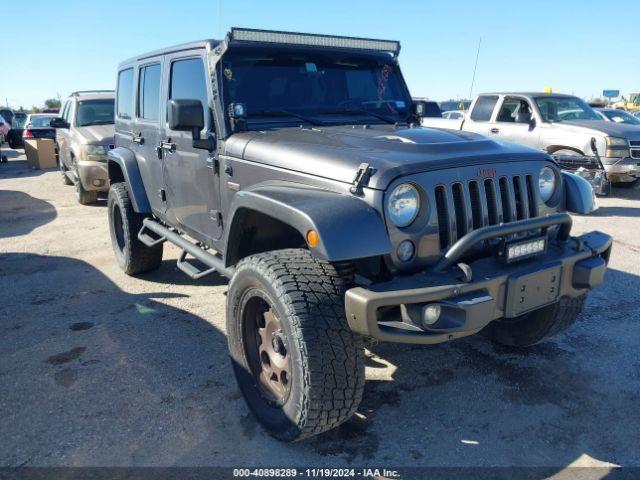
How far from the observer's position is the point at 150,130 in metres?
4.52

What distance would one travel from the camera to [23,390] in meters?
3.24

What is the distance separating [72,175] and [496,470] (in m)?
9.62

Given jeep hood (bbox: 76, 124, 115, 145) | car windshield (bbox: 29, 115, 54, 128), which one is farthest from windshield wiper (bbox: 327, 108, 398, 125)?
car windshield (bbox: 29, 115, 54, 128)

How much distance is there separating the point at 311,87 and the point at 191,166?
1.03 meters

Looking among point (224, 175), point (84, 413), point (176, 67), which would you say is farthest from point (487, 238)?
point (176, 67)

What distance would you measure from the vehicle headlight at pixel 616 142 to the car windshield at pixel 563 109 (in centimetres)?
104

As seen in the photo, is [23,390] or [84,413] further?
[23,390]

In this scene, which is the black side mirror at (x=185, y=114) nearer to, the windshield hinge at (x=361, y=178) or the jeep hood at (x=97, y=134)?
the windshield hinge at (x=361, y=178)

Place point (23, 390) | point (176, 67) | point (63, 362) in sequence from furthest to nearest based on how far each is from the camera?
1. point (176, 67)
2. point (63, 362)
3. point (23, 390)

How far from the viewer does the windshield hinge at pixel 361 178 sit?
243cm

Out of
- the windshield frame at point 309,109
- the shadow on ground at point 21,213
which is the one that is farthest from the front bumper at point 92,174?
the windshield frame at point 309,109

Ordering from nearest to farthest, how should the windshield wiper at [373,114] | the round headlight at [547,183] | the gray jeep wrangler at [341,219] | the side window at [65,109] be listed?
the gray jeep wrangler at [341,219], the round headlight at [547,183], the windshield wiper at [373,114], the side window at [65,109]

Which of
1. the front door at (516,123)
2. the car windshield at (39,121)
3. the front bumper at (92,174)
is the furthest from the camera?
the car windshield at (39,121)

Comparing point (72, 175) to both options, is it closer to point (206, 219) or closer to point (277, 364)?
point (206, 219)
